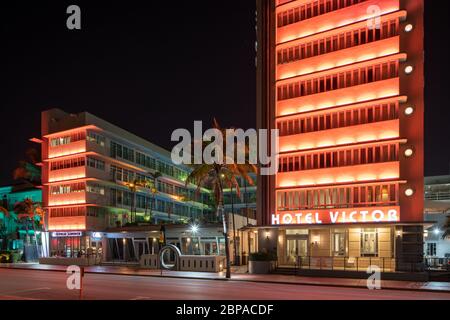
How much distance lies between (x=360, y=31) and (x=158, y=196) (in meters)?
47.6

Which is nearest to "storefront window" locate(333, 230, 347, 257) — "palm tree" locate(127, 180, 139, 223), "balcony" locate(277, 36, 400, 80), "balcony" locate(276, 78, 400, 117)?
"balcony" locate(276, 78, 400, 117)

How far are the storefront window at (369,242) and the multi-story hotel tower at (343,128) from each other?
0.08m

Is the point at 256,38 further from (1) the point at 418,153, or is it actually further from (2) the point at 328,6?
(1) the point at 418,153

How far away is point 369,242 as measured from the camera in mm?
40219

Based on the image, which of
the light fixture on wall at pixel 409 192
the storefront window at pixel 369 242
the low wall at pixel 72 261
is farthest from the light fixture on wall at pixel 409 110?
the low wall at pixel 72 261

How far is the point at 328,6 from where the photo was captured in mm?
44500

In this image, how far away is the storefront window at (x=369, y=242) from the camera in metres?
39.9

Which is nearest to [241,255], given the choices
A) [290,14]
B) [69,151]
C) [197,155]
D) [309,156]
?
[309,156]

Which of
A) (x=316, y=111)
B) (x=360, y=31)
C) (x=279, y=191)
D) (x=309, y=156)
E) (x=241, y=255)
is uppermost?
(x=360, y=31)

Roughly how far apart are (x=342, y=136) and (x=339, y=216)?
21.2ft

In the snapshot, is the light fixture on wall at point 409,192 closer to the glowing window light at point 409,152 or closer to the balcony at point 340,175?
the balcony at point 340,175

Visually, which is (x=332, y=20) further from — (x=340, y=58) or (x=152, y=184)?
(x=152, y=184)

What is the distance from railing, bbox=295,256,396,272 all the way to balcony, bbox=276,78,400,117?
1236 centimetres

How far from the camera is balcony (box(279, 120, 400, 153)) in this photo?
3978 cm
